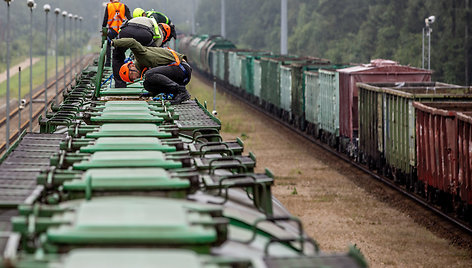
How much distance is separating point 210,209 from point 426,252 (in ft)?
32.8

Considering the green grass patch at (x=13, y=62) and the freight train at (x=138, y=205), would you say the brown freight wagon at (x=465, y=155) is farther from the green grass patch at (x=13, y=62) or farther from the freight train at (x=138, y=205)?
the green grass patch at (x=13, y=62)

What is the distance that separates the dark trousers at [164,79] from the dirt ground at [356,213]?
13.3 ft

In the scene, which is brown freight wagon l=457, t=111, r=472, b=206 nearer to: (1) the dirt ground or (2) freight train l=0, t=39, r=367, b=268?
(1) the dirt ground

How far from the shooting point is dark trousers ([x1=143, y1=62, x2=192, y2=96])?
1186 cm

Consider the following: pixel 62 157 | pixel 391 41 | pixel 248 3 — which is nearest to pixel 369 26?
pixel 391 41

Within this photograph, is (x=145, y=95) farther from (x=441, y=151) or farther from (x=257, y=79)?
(x=257, y=79)

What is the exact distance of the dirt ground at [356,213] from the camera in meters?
14.3

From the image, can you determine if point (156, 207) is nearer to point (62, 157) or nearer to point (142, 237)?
point (142, 237)

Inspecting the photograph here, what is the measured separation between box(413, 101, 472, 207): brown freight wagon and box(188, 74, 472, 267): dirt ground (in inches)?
25.9

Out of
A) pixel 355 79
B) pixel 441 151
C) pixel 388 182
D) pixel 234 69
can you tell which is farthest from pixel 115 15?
pixel 234 69

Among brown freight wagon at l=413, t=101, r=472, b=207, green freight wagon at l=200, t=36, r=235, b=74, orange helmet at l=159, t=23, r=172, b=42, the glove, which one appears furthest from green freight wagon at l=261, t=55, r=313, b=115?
the glove

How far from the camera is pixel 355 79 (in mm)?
24641

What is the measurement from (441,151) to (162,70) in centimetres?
627

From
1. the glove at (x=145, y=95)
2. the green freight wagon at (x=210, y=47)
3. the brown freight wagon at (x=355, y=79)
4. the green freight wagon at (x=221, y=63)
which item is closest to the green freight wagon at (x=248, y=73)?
the green freight wagon at (x=221, y=63)
